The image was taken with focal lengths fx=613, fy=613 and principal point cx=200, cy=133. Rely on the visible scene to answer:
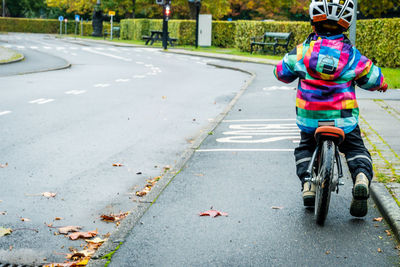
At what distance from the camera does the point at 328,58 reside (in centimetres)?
463

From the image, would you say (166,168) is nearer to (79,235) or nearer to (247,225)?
(247,225)

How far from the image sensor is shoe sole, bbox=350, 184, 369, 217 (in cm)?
461

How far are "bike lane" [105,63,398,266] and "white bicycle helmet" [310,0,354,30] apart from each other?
1.60 meters

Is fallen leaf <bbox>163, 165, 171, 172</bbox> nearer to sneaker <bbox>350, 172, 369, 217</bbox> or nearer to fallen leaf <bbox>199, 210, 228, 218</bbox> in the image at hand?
fallen leaf <bbox>199, 210, 228, 218</bbox>

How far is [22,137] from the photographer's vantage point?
343 inches

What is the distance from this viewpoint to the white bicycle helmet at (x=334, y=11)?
15.1 feet

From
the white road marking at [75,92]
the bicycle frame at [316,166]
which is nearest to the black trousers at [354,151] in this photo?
the bicycle frame at [316,166]

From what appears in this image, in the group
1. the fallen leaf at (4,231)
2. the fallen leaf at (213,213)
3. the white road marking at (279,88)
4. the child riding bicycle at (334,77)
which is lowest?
the white road marking at (279,88)

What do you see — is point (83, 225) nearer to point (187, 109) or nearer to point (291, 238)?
point (291, 238)

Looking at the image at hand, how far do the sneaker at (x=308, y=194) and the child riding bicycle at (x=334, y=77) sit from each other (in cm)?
40

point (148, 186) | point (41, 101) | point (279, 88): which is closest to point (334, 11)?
point (148, 186)

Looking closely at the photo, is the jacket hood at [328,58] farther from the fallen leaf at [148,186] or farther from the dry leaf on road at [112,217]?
the fallen leaf at [148,186]

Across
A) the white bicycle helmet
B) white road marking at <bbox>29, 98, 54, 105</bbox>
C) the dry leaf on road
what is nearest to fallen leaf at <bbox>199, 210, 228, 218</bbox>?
the dry leaf on road

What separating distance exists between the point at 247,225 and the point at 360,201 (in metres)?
0.89
